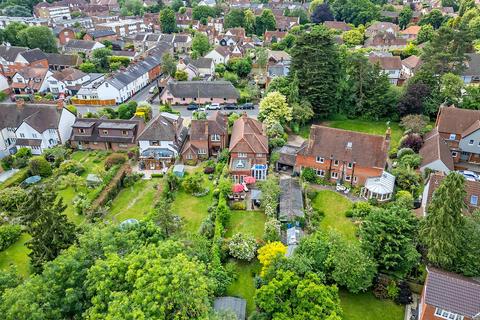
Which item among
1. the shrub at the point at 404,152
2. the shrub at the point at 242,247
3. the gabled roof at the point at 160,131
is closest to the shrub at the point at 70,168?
the gabled roof at the point at 160,131

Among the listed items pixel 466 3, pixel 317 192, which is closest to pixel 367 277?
pixel 317 192

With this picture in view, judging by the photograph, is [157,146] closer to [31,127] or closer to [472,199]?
[31,127]

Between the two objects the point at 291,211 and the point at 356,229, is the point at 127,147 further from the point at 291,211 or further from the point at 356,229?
the point at 356,229

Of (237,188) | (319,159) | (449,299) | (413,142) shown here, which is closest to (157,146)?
(237,188)

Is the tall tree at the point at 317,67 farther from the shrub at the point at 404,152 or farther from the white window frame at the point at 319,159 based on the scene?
the white window frame at the point at 319,159

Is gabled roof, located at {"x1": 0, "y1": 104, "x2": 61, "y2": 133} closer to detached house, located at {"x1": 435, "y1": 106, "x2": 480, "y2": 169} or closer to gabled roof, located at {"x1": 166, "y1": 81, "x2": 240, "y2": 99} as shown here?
gabled roof, located at {"x1": 166, "y1": 81, "x2": 240, "y2": 99}

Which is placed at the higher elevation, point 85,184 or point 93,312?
point 93,312
